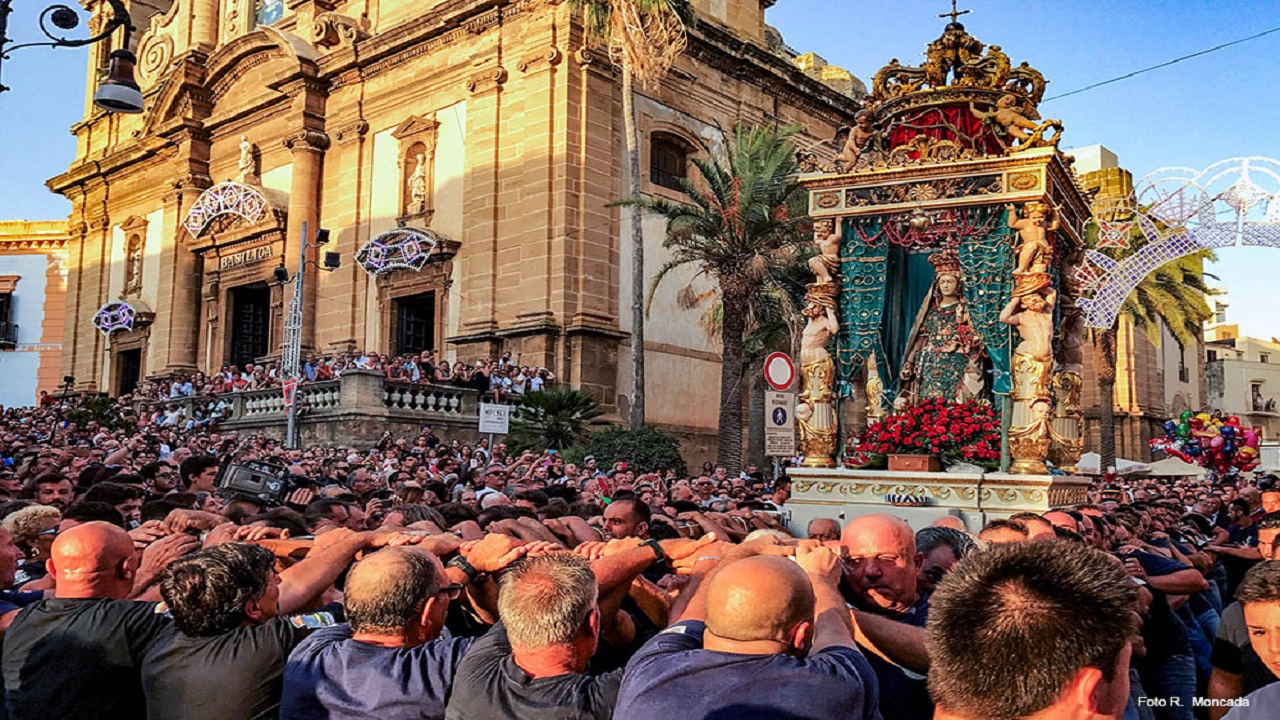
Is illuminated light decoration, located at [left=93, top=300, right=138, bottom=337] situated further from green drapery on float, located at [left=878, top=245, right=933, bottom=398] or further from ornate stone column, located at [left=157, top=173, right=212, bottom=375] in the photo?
green drapery on float, located at [left=878, top=245, right=933, bottom=398]

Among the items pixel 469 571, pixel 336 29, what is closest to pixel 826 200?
pixel 469 571

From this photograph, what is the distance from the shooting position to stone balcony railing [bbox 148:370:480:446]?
20.3 metres

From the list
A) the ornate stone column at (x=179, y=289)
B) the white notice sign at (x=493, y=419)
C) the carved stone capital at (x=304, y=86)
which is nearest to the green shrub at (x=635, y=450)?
the white notice sign at (x=493, y=419)

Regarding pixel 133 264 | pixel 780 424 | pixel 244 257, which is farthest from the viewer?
pixel 133 264

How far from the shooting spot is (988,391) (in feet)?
36.8

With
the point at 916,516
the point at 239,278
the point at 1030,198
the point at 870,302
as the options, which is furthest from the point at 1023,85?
the point at 239,278

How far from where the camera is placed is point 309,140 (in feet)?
94.4

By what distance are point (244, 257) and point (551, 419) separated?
620 inches

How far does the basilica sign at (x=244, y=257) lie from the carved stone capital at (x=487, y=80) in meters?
9.41

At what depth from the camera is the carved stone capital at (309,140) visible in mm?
28781

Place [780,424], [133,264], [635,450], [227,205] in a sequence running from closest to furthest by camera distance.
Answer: [780,424]
[635,450]
[227,205]
[133,264]

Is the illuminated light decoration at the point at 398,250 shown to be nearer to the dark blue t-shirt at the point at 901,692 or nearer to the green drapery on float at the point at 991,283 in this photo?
the green drapery on float at the point at 991,283

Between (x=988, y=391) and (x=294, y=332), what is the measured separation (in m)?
17.0

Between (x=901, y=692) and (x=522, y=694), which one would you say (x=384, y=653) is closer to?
(x=522, y=694)
